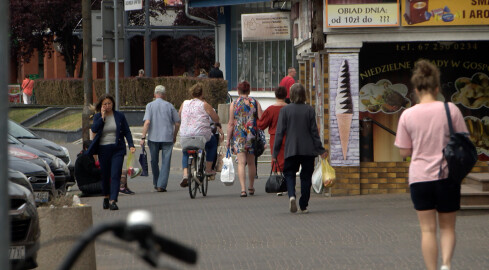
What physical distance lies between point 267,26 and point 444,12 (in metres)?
11.6

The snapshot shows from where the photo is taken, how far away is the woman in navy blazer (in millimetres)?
14305

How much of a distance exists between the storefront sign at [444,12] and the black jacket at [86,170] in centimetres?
496

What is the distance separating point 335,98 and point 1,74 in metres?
11.3

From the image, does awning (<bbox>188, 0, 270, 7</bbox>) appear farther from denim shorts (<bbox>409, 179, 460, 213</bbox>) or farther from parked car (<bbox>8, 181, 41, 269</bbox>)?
denim shorts (<bbox>409, 179, 460, 213</bbox>)

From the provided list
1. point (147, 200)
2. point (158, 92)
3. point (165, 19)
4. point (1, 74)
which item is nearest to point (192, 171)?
point (147, 200)

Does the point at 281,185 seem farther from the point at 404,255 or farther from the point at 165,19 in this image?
the point at 165,19

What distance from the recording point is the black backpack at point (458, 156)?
748 cm

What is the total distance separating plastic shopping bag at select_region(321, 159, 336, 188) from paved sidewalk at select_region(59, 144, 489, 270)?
31 cm

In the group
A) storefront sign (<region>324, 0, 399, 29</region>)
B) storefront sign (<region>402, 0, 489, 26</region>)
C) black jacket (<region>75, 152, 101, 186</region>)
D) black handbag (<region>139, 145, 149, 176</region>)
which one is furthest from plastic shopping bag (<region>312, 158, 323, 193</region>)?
black handbag (<region>139, 145, 149, 176</region>)

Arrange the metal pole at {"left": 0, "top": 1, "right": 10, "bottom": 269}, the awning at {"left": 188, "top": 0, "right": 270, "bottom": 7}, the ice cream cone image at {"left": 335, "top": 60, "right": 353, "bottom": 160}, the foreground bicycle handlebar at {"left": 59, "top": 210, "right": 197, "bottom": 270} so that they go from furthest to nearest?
the awning at {"left": 188, "top": 0, "right": 270, "bottom": 7}
the ice cream cone image at {"left": 335, "top": 60, "right": 353, "bottom": 160}
the metal pole at {"left": 0, "top": 1, "right": 10, "bottom": 269}
the foreground bicycle handlebar at {"left": 59, "top": 210, "right": 197, "bottom": 270}

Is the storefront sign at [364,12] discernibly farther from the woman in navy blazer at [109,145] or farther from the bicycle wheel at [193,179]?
the woman in navy blazer at [109,145]

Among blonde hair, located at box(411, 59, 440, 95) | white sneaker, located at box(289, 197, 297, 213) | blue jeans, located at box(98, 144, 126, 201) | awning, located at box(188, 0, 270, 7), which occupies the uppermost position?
awning, located at box(188, 0, 270, 7)

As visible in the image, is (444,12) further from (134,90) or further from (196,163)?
(134,90)

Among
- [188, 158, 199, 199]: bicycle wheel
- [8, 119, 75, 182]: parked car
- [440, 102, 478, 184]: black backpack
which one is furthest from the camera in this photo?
[8, 119, 75, 182]: parked car
